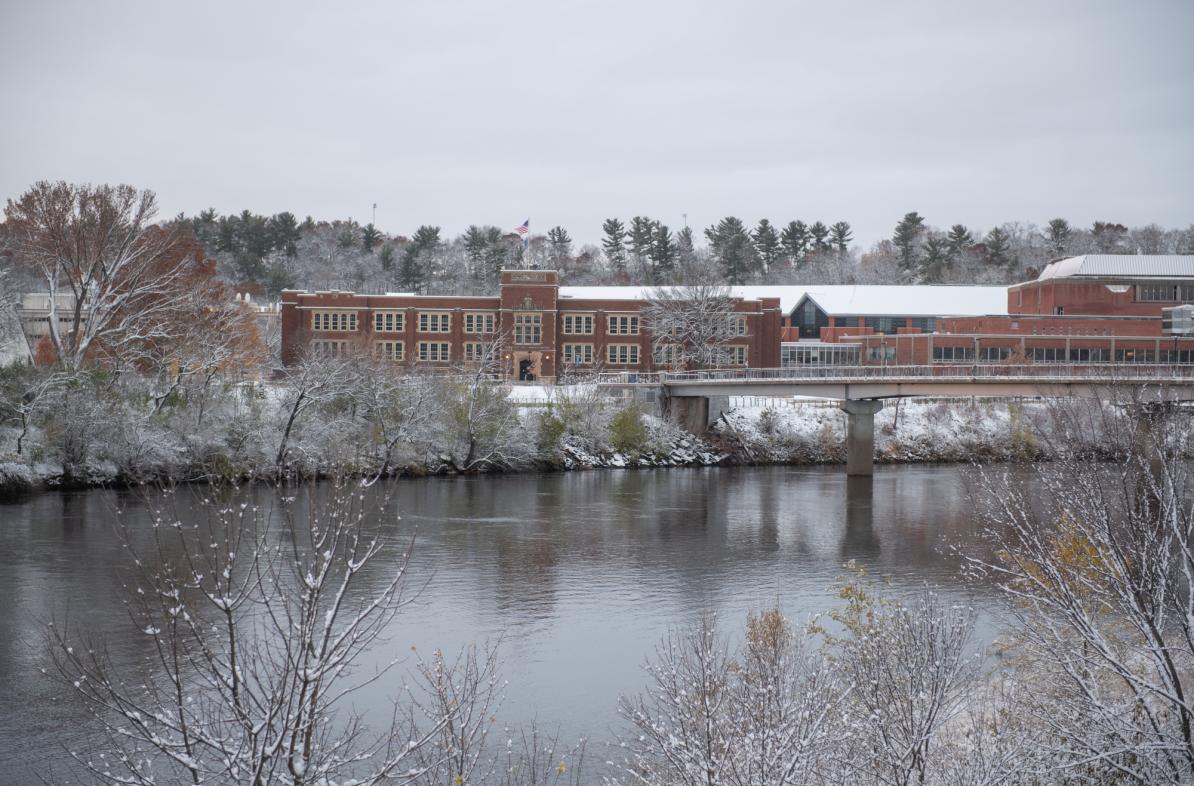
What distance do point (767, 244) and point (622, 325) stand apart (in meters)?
74.0

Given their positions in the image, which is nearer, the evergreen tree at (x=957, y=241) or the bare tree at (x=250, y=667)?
the bare tree at (x=250, y=667)

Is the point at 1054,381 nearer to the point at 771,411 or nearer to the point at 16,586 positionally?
the point at 771,411

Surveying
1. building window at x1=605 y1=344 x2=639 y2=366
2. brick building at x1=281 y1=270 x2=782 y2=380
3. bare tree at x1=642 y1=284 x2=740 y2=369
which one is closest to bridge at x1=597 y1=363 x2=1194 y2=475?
bare tree at x1=642 y1=284 x2=740 y2=369

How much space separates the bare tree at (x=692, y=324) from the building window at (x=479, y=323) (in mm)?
12867

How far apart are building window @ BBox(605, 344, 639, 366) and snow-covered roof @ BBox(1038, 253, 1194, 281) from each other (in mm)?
35635

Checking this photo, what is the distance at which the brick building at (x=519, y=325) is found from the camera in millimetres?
96375

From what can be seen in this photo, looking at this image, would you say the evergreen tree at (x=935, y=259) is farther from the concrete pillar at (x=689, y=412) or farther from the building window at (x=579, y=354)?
the concrete pillar at (x=689, y=412)

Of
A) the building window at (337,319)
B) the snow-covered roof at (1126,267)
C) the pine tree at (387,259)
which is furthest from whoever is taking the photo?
the pine tree at (387,259)

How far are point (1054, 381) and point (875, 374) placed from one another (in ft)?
37.5

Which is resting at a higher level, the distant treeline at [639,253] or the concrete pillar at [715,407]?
the distant treeline at [639,253]

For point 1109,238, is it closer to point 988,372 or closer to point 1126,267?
point 1126,267

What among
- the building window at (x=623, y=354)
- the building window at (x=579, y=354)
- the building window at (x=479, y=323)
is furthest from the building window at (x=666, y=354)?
the building window at (x=479, y=323)

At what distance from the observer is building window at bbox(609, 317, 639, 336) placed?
98562 millimetres

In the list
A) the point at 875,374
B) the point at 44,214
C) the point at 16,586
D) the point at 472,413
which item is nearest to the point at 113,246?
the point at 44,214
